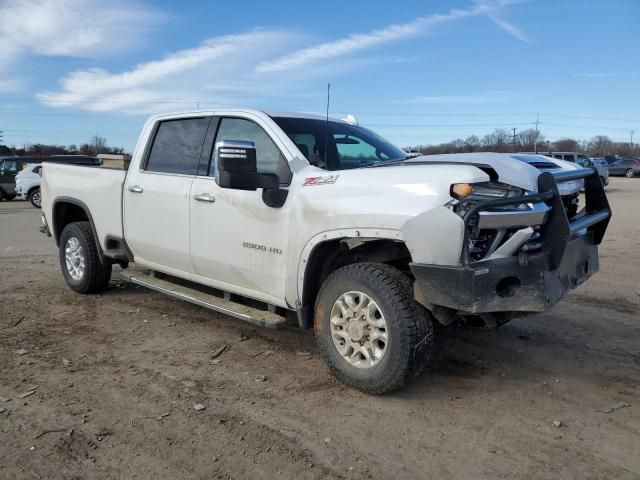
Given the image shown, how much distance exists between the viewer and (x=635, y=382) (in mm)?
3930

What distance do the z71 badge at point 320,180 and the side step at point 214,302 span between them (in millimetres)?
1045

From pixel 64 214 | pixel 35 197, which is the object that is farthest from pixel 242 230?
pixel 35 197

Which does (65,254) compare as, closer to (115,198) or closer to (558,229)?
(115,198)

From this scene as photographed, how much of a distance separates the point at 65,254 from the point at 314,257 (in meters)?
3.95

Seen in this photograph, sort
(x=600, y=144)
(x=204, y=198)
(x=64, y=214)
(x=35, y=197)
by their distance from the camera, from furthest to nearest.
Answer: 1. (x=600, y=144)
2. (x=35, y=197)
3. (x=64, y=214)
4. (x=204, y=198)

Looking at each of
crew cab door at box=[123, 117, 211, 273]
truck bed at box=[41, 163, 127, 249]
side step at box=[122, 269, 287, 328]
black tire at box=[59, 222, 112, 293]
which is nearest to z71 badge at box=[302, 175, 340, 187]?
side step at box=[122, 269, 287, 328]

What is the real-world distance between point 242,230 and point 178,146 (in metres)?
1.36

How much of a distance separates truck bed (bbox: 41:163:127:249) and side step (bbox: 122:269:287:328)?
53 cm

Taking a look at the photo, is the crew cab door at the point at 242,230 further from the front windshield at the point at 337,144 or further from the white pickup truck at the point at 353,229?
the front windshield at the point at 337,144

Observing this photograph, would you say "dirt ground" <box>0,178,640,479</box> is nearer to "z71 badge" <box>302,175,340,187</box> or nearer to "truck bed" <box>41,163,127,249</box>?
"truck bed" <box>41,163,127,249</box>

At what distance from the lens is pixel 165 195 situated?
498 cm

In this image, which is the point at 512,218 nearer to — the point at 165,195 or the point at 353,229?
the point at 353,229

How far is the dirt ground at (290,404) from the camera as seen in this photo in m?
2.91

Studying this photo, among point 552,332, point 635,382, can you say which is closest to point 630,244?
point 552,332
